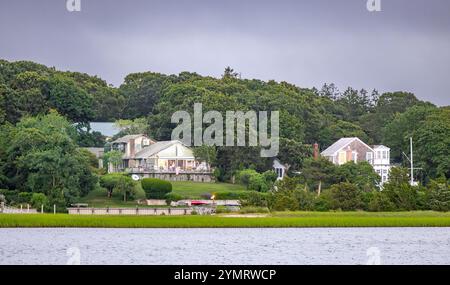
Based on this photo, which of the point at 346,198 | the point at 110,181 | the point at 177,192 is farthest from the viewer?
the point at 177,192

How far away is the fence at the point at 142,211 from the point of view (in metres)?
75.4

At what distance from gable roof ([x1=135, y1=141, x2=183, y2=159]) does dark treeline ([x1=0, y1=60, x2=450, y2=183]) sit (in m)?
3.11

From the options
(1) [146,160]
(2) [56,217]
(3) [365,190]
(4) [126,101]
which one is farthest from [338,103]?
(2) [56,217]

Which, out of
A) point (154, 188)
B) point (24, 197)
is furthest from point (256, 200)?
point (24, 197)

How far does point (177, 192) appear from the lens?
90.2m

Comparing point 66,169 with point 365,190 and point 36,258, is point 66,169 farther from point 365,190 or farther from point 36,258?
point 36,258

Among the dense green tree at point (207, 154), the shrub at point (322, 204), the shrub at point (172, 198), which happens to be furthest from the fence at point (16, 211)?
the dense green tree at point (207, 154)

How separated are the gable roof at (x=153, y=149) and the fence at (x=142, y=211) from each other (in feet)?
81.7

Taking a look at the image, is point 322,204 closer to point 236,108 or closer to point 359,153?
point 236,108

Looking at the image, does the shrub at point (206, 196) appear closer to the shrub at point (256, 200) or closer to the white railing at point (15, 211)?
the shrub at point (256, 200)

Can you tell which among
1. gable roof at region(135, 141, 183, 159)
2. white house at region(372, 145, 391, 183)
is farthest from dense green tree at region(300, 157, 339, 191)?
white house at region(372, 145, 391, 183)

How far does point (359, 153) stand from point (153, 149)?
1761 cm
